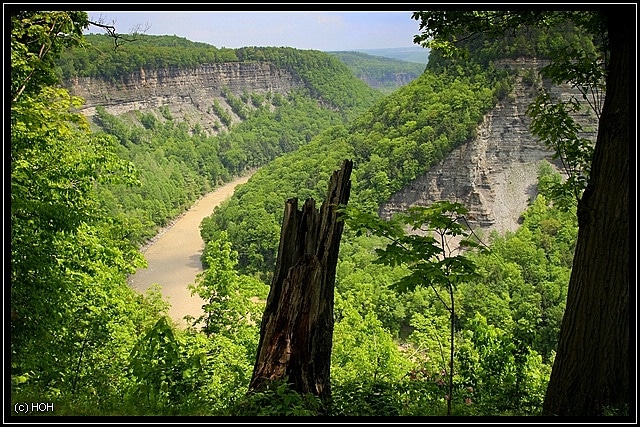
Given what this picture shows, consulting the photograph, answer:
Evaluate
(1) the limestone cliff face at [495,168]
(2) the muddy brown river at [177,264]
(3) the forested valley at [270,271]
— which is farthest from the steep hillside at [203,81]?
(1) the limestone cliff face at [495,168]

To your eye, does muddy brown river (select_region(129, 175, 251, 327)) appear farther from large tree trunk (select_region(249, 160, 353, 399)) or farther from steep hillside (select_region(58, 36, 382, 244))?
large tree trunk (select_region(249, 160, 353, 399))

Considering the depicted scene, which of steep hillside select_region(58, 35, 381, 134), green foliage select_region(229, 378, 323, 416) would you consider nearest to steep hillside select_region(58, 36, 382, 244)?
steep hillside select_region(58, 35, 381, 134)

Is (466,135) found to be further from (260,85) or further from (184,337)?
(260,85)

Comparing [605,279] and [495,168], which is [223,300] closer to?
[605,279]

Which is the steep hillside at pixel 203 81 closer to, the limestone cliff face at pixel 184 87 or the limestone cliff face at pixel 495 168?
the limestone cliff face at pixel 184 87

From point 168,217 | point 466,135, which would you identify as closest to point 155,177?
point 168,217

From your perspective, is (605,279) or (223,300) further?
(223,300)

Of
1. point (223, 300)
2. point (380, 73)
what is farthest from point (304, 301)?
point (380, 73)
